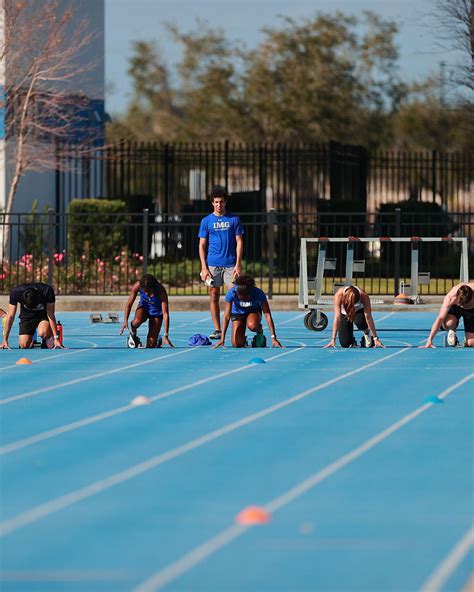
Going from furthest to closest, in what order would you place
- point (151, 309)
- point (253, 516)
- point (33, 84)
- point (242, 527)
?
point (33, 84) → point (151, 309) → point (253, 516) → point (242, 527)

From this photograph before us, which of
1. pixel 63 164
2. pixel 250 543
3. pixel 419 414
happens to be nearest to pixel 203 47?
pixel 63 164

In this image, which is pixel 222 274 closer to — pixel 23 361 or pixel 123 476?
pixel 23 361

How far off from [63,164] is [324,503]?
29092 mm

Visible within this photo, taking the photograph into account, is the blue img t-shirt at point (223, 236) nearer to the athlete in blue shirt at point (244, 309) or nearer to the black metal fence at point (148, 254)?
the athlete in blue shirt at point (244, 309)

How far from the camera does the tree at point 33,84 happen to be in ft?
110

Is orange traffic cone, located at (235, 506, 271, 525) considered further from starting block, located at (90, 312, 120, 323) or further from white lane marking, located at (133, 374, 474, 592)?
starting block, located at (90, 312, 120, 323)

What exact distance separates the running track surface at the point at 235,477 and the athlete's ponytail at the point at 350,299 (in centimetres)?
186

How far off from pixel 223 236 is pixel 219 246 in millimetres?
144

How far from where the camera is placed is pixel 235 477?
933 centimetres

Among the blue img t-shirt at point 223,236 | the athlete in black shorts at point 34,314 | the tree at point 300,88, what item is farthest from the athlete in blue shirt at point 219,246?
the tree at point 300,88

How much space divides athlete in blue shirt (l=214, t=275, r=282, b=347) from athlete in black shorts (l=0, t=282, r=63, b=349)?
82.8 inches

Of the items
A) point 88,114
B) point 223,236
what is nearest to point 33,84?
point 88,114

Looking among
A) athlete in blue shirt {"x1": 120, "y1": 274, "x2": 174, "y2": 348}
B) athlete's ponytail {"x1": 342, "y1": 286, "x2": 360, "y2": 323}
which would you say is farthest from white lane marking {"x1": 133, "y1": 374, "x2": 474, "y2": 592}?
athlete in blue shirt {"x1": 120, "y1": 274, "x2": 174, "y2": 348}

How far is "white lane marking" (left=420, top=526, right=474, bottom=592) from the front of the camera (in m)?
6.58
